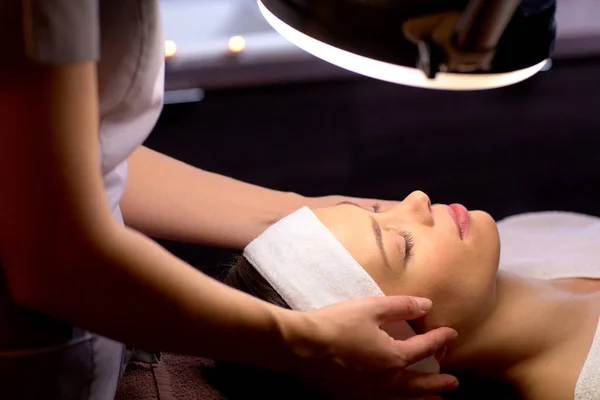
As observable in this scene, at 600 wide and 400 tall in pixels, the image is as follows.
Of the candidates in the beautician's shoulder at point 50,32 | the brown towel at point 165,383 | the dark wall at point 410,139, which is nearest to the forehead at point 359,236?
the brown towel at point 165,383

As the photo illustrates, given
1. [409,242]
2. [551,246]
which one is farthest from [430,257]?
[551,246]

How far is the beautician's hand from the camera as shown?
0.92 m

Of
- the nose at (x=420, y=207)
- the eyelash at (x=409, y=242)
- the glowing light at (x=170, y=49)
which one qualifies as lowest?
the eyelash at (x=409, y=242)

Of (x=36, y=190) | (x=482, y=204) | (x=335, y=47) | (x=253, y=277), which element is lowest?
(x=482, y=204)

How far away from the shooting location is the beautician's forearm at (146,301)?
0.75 metres

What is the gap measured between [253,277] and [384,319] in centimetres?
30

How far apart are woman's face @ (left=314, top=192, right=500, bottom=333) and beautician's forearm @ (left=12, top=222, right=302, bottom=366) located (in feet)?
1.27

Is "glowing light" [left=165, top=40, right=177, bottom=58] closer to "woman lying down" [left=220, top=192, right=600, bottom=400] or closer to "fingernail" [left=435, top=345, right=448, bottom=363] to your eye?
"woman lying down" [left=220, top=192, right=600, bottom=400]

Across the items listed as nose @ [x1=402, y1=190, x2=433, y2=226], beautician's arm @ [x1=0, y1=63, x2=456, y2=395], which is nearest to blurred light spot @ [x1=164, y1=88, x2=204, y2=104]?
nose @ [x1=402, y1=190, x2=433, y2=226]

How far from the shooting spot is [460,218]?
1275 millimetres

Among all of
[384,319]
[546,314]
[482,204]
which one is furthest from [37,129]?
[482,204]

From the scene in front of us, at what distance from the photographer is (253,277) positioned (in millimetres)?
1243

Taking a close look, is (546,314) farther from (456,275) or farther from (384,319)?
(384,319)

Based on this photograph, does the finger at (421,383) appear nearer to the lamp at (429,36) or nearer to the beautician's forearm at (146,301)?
the beautician's forearm at (146,301)
